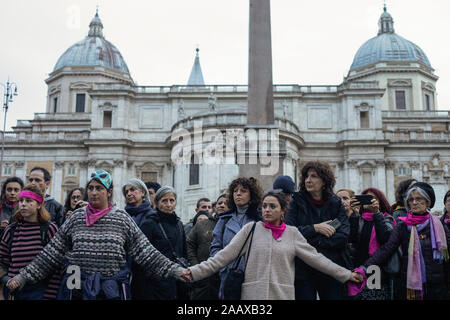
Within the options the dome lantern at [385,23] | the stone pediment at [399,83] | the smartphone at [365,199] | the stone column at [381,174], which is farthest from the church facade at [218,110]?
the smartphone at [365,199]

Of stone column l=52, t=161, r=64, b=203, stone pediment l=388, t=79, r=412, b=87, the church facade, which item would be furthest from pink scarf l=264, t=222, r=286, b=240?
stone pediment l=388, t=79, r=412, b=87

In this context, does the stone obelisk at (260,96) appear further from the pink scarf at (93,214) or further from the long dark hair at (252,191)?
the pink scarf at (93,214)

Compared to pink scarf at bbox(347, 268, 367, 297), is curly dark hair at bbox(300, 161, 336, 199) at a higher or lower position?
higher

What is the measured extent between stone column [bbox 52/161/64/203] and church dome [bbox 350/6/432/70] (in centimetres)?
2660

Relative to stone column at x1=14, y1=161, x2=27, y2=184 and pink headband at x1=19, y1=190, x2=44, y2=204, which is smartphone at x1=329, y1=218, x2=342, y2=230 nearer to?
pink headband at x1=19, y1=190, x2=44, y2=204

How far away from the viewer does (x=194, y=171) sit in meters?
33.9

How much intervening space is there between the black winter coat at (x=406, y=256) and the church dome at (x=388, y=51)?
41621mm

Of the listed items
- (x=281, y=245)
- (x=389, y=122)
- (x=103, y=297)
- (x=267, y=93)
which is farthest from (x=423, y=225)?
(x=389, y=122)

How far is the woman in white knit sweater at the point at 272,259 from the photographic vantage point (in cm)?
502

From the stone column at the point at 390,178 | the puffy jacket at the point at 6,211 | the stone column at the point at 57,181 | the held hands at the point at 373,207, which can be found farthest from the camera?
the stone column at the point at 57,181

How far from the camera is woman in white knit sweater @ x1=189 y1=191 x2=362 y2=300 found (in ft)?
16.5

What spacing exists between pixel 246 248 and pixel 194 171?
2870cm

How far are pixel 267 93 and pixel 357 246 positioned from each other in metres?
4.78

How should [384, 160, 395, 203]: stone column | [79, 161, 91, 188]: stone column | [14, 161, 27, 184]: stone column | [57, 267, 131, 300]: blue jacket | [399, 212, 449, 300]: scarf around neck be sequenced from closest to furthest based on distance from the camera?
[57, 267, 131, 300]: blue jacket
[399, 212, 449, 300]: scarf around neck
[384, 160, 395, 203]: stone column
[79, 161, 91, 188]: stone column
[14, 161, 27, 184]: stone column
